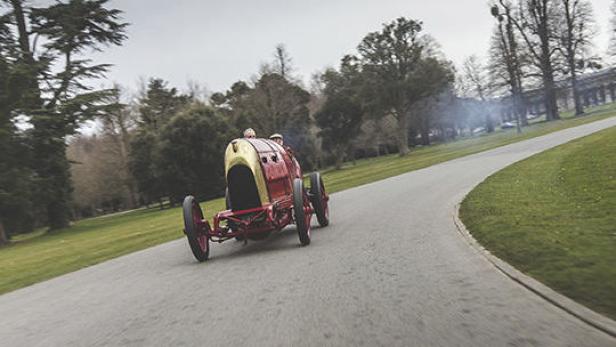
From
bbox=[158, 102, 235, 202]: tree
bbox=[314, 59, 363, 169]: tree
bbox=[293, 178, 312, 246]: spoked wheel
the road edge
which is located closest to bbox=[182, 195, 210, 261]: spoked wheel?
bbox=[293, 178, 312, 246]: spoked wheel

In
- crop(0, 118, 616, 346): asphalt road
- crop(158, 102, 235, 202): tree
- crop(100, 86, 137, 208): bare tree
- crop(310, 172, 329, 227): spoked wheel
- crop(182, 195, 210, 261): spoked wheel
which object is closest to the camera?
crop(0, 118, 616, 346): asphalt road

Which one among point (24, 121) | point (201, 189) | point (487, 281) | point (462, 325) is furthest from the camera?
point (201, 189)

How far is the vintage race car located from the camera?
398 inches

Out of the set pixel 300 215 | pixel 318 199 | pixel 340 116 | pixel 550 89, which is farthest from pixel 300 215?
pixel 550 89

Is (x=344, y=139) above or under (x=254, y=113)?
under

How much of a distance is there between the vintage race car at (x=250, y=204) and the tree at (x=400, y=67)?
47.9 metres

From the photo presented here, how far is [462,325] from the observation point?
4898 millimetres

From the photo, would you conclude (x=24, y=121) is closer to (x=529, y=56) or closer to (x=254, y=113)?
(x=254, y=113)

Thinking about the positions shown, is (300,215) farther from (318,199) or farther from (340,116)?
(340,116)

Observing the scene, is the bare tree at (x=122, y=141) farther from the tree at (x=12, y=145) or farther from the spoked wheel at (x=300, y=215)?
the spoked wheel at (x=300, y=215)

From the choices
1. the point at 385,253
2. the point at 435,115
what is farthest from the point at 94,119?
the point at 435,115

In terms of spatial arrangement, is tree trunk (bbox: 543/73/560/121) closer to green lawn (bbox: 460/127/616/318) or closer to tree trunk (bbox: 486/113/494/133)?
tree trunk (bbox: 486/113/494/133)

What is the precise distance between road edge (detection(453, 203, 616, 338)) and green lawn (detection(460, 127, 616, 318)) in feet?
0.37

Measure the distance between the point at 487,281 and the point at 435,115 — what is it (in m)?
73.2
